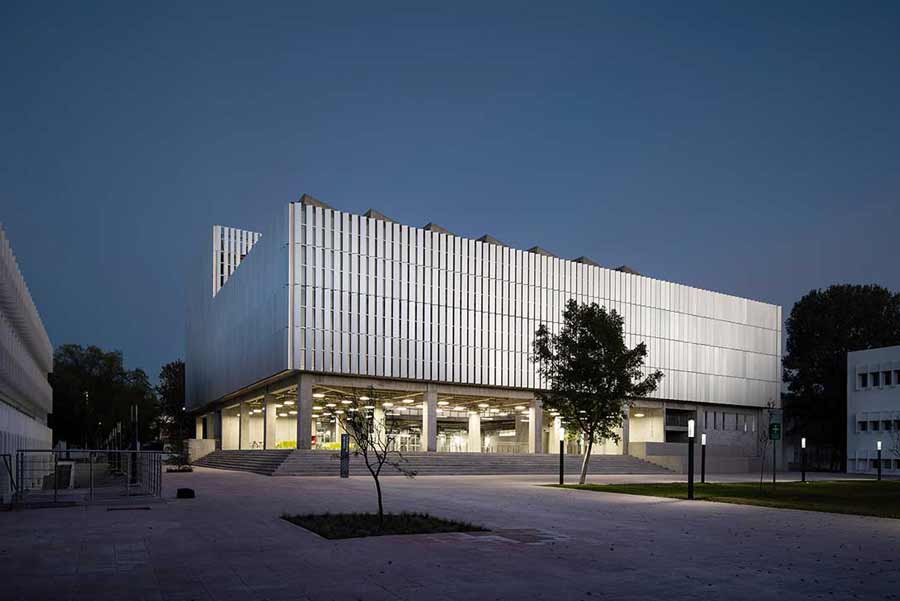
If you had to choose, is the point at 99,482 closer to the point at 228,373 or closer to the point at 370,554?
the point at 370,554

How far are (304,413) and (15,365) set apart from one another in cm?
2546

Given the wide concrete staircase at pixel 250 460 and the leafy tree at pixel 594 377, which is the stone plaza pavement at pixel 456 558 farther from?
the wide concrete staircase at pixel 250 460

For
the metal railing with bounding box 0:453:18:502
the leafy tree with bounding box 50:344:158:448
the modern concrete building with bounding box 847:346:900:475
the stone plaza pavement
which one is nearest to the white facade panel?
the modern concrete building with bounding box 847:346:900:475

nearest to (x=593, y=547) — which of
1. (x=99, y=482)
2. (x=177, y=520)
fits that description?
(x=177, y=520)

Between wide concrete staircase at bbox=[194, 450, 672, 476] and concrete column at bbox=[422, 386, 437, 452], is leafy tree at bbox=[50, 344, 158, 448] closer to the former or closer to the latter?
wide concrete staircase at bbox=[194, 450, 672, 476]

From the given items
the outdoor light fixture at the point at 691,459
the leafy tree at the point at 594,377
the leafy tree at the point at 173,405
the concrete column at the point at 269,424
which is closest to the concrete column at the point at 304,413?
the concrete column at the point at 269,424

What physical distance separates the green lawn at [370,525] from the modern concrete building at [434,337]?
138 feet

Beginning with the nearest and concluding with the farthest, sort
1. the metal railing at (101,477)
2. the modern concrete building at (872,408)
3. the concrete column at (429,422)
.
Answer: the metal railing at (101,477) < the concrete column at (429,422) < the modern concrete building at (872,408)

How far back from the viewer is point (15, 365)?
3659 centimetres

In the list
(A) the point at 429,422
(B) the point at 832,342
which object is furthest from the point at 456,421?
(B) the point at 832,342

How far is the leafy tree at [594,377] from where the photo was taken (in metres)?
37.5

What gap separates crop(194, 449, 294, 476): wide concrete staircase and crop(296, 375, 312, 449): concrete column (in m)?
2.35

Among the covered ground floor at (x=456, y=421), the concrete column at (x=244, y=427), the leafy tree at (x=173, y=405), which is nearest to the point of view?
the covered ground floor at (x=456, y=421)

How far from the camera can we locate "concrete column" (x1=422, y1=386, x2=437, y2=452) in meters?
66.2
